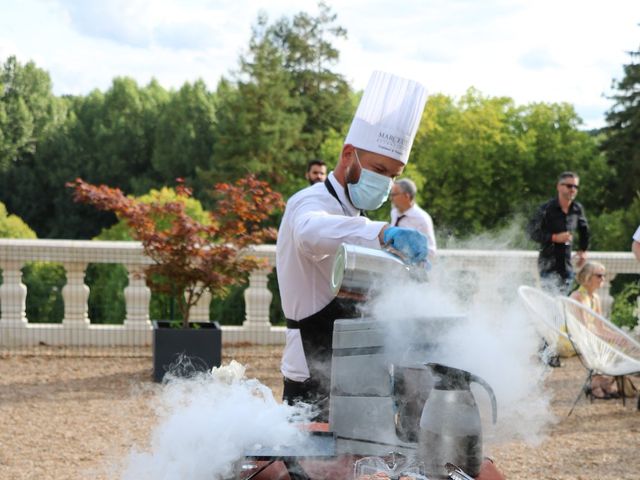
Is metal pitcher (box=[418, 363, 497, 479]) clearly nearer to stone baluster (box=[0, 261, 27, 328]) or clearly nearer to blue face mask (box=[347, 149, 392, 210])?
blue face mask (box=[347, 149, 392, 210])

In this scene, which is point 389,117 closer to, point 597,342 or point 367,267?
point 367,267

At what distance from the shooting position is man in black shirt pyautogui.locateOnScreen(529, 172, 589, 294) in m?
8.66

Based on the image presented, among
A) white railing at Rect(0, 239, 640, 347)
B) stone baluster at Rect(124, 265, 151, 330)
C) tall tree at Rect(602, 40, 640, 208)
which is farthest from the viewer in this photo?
tall tree at Rect(602, 40, 640, 208)

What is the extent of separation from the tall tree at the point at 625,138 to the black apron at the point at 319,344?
41.2 m

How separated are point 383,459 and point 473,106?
5336 cm

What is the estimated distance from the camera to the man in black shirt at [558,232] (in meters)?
8.66

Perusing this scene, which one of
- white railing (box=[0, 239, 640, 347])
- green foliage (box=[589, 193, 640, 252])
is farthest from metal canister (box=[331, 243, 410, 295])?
green foliage (box=[589, 193, 640, 252])

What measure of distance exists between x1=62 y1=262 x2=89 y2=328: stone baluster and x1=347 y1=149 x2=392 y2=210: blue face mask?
265 inches

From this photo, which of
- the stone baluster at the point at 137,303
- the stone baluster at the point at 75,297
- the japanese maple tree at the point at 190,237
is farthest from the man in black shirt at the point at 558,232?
the stone baluster at the point at 75,297

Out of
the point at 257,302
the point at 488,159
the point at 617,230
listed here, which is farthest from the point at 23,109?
the point at 257,302

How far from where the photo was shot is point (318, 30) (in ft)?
176

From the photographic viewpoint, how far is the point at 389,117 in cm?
267

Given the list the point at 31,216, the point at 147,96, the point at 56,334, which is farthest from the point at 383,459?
the point at 147,96

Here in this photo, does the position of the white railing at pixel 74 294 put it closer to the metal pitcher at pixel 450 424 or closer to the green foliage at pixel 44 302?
the green foliage at pixel 44 302
